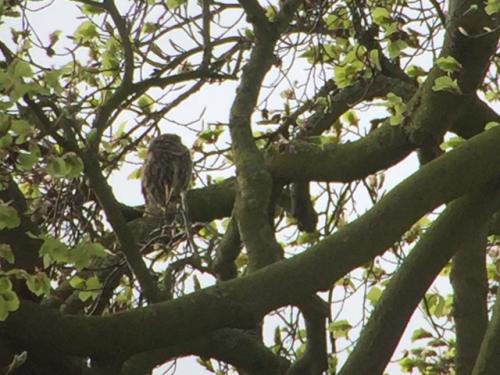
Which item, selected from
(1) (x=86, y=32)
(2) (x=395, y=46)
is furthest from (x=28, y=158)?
(1) (x=86, y=32)

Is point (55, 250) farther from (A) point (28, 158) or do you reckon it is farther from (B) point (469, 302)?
(B) point (469, 302)

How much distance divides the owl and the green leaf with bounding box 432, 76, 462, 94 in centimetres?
182

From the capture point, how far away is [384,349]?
12.8 ft

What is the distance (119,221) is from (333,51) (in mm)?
1956

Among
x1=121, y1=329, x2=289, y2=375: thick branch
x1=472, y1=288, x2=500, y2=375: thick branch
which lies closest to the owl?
x1=121, y1=329, x2=289, y2=375: thick branch

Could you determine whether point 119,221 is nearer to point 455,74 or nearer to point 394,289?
point 394,289

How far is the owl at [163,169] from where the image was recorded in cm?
562

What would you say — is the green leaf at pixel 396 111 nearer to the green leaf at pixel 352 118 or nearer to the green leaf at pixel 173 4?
the green leaf at pixel 352 118

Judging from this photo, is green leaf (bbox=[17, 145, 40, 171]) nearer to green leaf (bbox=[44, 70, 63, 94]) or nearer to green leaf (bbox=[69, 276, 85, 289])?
green leaf (bbox=[44, 70, 63, 94])

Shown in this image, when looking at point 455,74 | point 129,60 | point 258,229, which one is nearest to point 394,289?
point 258,229

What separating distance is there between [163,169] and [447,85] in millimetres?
2137

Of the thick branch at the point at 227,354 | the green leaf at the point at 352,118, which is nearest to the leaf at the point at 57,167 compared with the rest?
the thick branch at the point at 227,354

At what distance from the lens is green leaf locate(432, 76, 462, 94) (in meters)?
4.06

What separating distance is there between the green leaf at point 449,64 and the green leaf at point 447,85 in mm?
34
